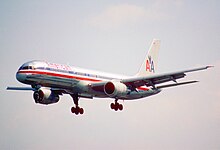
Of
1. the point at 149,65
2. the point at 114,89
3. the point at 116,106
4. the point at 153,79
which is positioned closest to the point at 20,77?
the point at 114,89

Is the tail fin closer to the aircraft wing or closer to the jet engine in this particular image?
the aircraft wing

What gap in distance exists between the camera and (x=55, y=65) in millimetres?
63375

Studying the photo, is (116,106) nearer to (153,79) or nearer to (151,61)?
(153,79)

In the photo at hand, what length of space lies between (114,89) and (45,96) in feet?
31.4

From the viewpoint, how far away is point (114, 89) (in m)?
64.6

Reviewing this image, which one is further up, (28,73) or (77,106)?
(28,73)

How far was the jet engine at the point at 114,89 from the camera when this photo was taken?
64.8 m

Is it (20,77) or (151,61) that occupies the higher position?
(151,61)

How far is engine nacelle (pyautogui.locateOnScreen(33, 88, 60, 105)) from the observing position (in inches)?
2653

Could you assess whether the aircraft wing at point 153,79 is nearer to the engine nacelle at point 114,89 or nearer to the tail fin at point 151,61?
the engine nacelle at point 114,89

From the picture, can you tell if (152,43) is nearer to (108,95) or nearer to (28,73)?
(108,95)

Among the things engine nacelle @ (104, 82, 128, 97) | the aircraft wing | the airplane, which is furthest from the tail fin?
engine nacelle @ (104, 82, 128, 97)

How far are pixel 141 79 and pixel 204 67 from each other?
876 cm

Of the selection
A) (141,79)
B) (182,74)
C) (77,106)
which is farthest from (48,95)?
(182,74)
